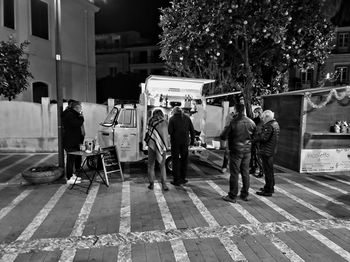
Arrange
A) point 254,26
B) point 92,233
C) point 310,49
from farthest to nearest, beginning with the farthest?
point 310,49
point 254,26
point 92,233

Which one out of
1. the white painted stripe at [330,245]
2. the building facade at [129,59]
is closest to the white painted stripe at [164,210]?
the white painted stripe at [330,245]

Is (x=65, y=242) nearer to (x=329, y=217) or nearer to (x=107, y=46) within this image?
(x=329, y=217)

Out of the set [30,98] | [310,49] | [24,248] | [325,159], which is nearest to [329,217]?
[325,159]

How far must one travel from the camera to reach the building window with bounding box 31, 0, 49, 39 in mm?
15180

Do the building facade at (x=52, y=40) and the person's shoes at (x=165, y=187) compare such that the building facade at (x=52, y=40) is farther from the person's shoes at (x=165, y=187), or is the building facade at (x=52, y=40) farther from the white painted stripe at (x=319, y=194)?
the white painted stripe at (x=319, y=194)

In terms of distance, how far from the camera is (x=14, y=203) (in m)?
5.88

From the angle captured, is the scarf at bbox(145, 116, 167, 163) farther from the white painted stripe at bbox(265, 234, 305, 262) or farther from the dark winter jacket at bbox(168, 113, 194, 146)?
the white painted stripe at bbox(265, 234, 305, 262)

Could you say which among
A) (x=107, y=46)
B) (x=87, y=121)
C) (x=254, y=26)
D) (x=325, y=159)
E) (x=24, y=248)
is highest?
(x=107, y=46)

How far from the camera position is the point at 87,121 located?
12.3m

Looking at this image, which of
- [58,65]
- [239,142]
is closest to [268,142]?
[239,142]

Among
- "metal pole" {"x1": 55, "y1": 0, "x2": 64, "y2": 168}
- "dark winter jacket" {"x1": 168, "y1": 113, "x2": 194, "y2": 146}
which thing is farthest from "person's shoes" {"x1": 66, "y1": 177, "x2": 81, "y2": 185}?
"dark winter jacket" {"x1": 168, "y1": 113, "x2": 194, "y2": 146}

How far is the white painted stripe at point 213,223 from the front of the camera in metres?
3.91

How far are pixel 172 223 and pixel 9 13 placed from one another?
13415 millimetres

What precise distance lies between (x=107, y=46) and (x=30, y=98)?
26.1m
